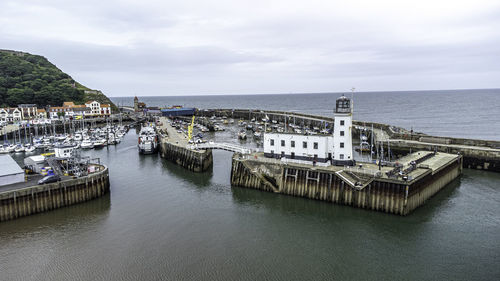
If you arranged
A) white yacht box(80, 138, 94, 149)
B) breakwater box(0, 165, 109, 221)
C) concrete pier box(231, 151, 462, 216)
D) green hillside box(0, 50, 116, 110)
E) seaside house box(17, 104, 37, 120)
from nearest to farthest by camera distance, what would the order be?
concrete pier box(231, 151, 462, 216) → breakwater box(0, 165, 109, 221) → white yacht box(80, 138, 94, 149) → seaside house box(17, 104, 37, 120) → green hillside box(0, 50, 116, 110)

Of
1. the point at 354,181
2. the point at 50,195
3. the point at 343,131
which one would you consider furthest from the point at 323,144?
the point at 50,195

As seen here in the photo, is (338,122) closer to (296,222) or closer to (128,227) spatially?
(296,222)

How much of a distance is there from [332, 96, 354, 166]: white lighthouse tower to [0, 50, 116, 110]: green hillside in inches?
5914

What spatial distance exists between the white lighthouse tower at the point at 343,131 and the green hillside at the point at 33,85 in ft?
493

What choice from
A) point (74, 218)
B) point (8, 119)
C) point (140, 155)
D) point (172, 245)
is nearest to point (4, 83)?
point (8, 119)

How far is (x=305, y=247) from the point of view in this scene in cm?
2792

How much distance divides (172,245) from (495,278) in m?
25.8

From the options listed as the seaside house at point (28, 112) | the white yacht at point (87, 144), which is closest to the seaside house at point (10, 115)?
the seaside house at point (28, 112)

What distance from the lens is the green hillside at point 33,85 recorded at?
140500 mm

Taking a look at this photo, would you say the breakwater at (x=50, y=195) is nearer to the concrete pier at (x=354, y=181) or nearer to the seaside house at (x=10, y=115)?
the concrete pier at (x=354, y=181)

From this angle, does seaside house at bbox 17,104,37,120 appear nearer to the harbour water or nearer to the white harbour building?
the harbour water

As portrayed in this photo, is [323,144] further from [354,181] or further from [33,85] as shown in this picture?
[33,85]

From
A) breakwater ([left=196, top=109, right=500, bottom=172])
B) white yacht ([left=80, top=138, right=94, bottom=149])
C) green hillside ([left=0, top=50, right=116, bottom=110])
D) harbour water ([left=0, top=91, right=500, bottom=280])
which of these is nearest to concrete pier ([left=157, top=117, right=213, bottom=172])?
harbour water ([left=0, top=91, right=500, bottom=280])

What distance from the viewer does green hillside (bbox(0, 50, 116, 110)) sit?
14050 centimetres
